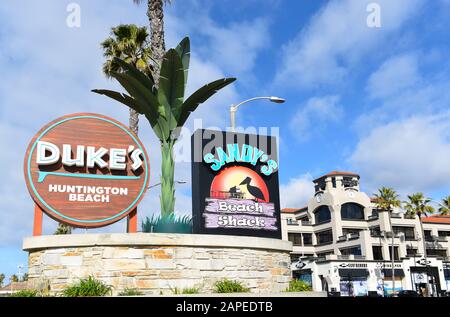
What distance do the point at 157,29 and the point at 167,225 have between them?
10.6 m

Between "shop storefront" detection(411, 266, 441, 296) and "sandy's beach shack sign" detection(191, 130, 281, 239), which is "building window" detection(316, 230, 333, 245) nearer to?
"shop storefront" detection(411, 266, 441, 296)

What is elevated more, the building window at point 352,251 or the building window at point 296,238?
the building window at point 296,238

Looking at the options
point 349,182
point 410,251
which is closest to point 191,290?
point 349,182

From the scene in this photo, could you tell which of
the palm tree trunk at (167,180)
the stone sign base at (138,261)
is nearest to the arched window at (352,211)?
the palm tree trunk at (167,180)

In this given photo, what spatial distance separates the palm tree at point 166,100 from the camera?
17266 millimetres

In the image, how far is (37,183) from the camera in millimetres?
15523

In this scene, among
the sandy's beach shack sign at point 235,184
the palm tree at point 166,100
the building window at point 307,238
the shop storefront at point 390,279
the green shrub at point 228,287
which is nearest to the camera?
the green shrub at point 228,287

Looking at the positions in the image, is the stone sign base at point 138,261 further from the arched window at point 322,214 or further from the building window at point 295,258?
the arched window at point 322,214

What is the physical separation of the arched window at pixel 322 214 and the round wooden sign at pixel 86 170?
5369 cm

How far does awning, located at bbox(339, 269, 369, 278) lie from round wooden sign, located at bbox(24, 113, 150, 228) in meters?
46.3

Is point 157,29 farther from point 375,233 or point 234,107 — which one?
point 375,233

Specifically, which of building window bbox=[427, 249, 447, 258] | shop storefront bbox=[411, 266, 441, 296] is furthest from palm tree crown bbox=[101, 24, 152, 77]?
building window bbox=[427, 249, 447, 258]

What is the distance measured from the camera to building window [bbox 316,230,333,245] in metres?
66.7
